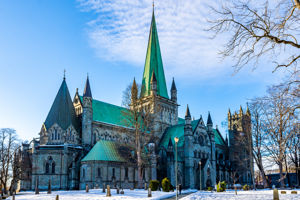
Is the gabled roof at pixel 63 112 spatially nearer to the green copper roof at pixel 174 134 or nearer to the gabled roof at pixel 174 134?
the gabled roof at pixel 174 134

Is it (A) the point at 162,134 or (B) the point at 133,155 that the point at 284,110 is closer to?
(B) the point at 133,155

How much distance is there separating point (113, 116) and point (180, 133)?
12845mm

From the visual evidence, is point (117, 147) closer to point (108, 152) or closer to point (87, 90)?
point (108, 152)

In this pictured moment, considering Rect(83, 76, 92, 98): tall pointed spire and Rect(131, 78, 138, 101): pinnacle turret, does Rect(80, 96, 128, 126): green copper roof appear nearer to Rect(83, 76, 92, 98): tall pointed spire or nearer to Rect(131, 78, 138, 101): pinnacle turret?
Rect(83, 76, 92, 98): tall pointed spire

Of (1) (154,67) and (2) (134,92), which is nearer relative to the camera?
(2) (134,92)

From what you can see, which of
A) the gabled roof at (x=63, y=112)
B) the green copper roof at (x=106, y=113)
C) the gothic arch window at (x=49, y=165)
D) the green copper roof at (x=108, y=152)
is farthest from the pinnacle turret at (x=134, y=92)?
the gothic arch window at (x=49, y=165)

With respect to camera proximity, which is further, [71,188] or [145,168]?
[145,168]

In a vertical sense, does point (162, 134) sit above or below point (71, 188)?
above

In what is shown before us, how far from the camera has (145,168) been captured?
5059cm

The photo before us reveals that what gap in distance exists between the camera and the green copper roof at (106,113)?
5481cm

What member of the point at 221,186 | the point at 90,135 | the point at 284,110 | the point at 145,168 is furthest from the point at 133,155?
the point at 284,110

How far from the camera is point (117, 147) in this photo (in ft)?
A: 163

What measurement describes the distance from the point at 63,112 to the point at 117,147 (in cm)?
1030

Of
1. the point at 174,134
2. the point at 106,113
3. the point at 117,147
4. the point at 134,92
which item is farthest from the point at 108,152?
the point at 174,134
